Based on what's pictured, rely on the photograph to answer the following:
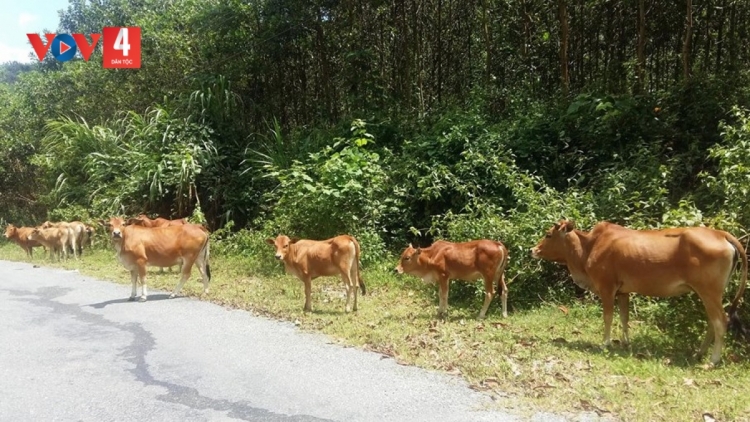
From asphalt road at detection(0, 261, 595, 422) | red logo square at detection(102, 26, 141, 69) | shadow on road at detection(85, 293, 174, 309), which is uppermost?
red logo square at detection(102, 26, 141, 69)

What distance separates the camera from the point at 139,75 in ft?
72.5

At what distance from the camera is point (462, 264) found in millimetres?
7949

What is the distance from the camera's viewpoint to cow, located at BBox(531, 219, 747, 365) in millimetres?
5727

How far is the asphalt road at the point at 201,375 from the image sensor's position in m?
4.81

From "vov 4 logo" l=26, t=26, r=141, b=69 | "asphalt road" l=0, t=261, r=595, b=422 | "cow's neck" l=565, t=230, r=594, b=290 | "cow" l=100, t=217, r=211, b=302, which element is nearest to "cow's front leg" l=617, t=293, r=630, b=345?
"cow's neck" l=565, t=230, r=594, b=290

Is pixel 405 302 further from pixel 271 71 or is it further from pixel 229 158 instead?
pixel 271 71

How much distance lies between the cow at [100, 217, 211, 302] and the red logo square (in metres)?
13.4

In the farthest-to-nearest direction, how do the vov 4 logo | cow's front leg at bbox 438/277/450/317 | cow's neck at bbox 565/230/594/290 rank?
the vov 4 logo
cow's front leg at bbox 438/277/450/317
cow's neck at bbox 565/230/594/290

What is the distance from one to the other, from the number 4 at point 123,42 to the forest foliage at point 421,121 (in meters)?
0.73

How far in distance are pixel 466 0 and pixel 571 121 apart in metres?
7.49

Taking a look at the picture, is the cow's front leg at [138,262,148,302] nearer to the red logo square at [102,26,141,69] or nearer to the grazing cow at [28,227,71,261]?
the grazing cow at [28,227,71,261]

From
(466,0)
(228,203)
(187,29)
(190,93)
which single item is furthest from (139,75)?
(466,0)

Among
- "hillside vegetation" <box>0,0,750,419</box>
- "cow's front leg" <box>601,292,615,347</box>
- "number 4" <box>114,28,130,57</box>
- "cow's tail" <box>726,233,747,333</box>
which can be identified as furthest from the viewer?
"number 4" <box>114,28,130,57</box>

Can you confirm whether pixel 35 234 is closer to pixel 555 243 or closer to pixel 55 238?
pixel 55 238
